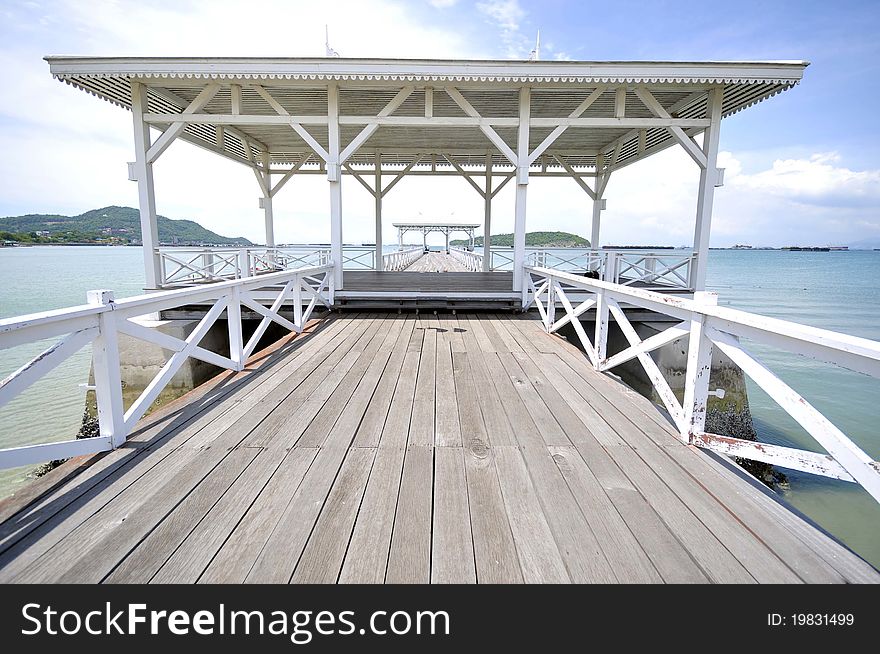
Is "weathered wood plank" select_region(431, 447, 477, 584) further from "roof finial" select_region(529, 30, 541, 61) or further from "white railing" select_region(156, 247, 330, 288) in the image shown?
"roof finial" select_region(529, 30, 541, 61)

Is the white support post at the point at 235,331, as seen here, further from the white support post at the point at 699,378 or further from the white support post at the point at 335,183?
the white support post at the point at 699,378

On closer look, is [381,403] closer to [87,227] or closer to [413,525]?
[413,525]

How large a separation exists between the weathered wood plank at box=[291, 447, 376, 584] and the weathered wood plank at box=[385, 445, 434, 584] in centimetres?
18

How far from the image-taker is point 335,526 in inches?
65.7

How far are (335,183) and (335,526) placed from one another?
642cm

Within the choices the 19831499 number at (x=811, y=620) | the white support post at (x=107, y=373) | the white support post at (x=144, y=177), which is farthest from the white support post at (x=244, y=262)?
the 19831499 number at (x=811, y=620)

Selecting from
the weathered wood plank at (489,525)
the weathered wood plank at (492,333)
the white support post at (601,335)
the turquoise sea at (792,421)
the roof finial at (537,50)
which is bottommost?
A: the turquoise sea at (792,421)

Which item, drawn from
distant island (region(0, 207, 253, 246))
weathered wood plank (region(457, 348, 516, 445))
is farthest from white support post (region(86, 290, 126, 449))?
distant island (region(0, 207, 253, 246))

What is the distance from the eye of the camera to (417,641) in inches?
48.2

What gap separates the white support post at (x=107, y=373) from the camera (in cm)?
228

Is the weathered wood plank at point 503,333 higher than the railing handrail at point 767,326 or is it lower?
lower

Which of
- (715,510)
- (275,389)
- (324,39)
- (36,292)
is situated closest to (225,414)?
(275,389)

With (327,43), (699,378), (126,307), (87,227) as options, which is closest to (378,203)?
(327,43)

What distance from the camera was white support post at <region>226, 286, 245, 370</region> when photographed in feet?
12.8
